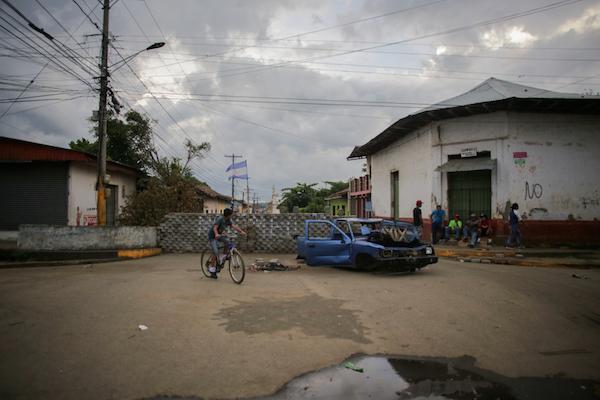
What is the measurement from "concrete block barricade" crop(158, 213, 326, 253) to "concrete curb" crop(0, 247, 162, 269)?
0.99m

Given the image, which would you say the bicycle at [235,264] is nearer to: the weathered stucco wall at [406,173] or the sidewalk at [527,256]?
the sidewalk at [527,256]

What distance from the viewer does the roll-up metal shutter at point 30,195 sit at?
719 inches

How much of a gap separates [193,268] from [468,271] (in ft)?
24.9

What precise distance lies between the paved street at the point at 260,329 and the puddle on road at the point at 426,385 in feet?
0.59

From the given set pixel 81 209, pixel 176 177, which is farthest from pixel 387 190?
pixel 81 209

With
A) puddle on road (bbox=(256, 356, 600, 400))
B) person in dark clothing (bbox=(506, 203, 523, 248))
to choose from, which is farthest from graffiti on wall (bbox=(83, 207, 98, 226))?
puddle on road (bbox=(256, 356, 600, 400))

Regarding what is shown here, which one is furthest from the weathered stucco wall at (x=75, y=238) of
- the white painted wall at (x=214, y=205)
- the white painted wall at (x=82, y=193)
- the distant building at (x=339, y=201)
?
the distant building at (x=339, y=201)

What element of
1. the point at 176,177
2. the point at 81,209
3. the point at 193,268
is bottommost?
the point at 193,268

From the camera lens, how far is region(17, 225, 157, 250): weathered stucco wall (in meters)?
13.3

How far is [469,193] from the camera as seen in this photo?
16.9m

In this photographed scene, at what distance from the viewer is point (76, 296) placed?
283 inches

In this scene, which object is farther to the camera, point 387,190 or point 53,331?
point 387,190

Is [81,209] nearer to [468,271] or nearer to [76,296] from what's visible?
[76,296]

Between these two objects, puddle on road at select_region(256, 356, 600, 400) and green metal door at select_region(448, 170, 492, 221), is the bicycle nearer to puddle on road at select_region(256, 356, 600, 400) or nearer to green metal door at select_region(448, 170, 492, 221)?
puddle on road at select_region(256, 356, 600, 400)
